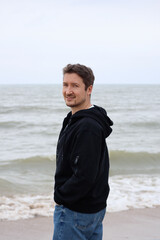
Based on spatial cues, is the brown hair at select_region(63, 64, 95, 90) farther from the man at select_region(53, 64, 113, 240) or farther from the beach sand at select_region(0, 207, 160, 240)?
the beach sand at select_region(0, 207, 160, 240)

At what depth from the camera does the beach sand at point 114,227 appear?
3987 mm

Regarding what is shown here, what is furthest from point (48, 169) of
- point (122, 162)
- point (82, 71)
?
point (82, 71)

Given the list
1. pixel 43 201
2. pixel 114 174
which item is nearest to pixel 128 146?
pixel 114 174

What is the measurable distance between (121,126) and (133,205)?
11.9 metres

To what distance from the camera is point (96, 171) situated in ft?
6.06

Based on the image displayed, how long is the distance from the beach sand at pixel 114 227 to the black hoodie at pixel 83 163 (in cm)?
223

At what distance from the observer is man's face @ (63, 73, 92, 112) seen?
2.01 m

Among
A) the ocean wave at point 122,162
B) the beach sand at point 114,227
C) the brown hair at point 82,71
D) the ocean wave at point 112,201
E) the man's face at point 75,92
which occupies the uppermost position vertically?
the brown hair at point 82,71

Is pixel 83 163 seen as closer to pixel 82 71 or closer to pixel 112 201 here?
pixel 82 71

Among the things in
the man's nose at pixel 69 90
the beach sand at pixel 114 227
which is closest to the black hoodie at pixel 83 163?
the man's nose at pixel 69 90

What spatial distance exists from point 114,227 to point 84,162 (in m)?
2.86

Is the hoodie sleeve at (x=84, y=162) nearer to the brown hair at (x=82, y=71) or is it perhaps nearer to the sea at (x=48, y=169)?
the brown hair at (x=82, y=71)

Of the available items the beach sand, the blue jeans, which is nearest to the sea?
the beach sand

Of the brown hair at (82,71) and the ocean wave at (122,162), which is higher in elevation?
the brown hair at (82,71)
